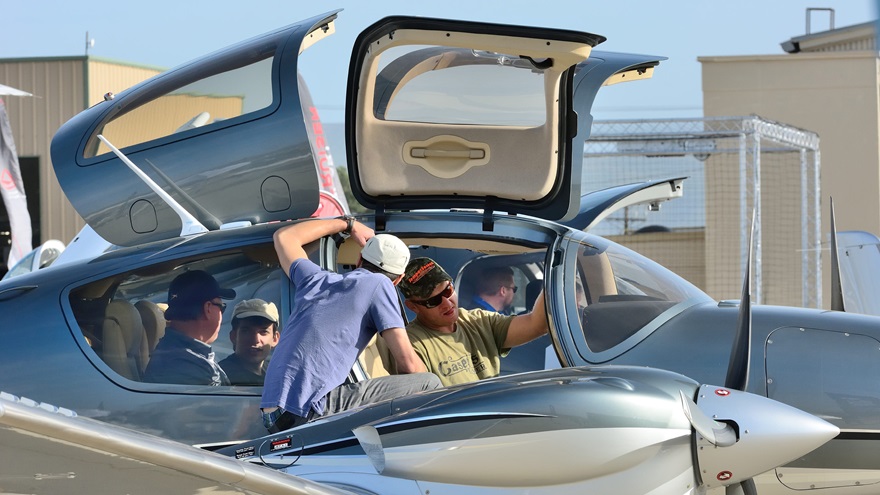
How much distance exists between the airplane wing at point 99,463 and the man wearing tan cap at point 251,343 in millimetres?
1641

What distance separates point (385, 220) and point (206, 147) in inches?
41.2

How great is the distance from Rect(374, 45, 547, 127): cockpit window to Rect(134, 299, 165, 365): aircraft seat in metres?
1.41

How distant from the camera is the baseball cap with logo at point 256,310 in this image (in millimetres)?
4598

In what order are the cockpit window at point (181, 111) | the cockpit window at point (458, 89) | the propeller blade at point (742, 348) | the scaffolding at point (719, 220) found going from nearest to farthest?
the propeller blade at point (742, 348) < the cockpit window at point (458, 89) < the cockpit window at point (181, 111) < the scaffolding at point (719, 220)

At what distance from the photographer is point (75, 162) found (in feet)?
18.2

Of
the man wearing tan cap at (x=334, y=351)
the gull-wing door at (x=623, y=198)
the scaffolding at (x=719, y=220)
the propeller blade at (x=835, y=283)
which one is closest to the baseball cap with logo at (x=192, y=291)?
the man wearing tan cap at (x=334, y=351)

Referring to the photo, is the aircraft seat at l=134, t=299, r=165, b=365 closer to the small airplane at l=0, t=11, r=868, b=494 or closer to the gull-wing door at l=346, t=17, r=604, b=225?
the small airplane at l=0, t=11, r=868, b=494

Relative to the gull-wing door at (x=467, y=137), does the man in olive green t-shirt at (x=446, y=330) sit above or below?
below

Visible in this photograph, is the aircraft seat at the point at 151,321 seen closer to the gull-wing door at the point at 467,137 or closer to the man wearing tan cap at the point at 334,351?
the man wearing tan cap at the point at 334,351

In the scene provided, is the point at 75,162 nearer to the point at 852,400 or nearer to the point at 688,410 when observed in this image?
the point at 688,410

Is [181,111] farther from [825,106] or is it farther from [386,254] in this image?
[825,106]

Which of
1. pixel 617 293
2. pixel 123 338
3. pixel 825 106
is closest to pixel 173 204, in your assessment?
pixel 123 338

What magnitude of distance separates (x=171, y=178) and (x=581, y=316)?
2.24 metres

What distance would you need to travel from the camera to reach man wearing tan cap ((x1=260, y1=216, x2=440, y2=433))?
3922 millimetres
